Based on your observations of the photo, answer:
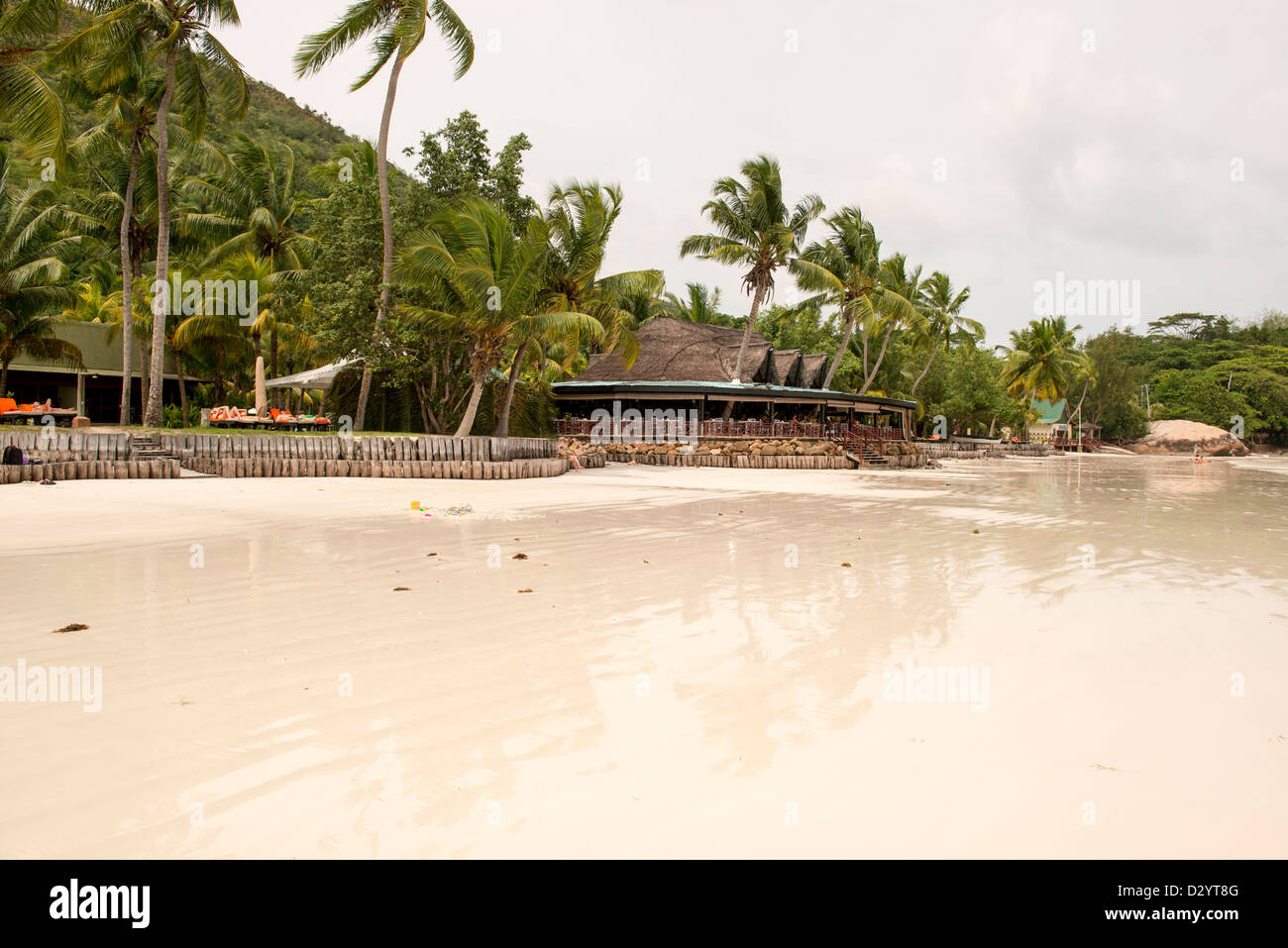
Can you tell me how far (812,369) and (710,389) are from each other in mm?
10469

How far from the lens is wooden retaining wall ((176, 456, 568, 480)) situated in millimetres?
16812

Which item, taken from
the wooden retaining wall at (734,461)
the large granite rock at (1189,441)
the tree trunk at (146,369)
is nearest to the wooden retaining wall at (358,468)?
the wooden retaining wall at (734,461)

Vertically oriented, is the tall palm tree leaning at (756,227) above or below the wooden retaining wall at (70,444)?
above

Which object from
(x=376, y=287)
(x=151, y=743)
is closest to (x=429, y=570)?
(x=151, y=743)

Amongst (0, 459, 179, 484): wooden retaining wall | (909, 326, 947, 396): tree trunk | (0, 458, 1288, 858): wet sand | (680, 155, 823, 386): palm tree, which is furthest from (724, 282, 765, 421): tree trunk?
(0, 458, 1288, 858): wet sand

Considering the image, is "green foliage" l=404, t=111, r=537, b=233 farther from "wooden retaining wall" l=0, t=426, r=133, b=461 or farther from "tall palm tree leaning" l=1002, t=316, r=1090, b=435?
"tall palm tree leaning" l=1002, t=316, r=1090, b=435

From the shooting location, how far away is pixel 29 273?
74.8ft

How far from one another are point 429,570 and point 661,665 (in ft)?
10.6

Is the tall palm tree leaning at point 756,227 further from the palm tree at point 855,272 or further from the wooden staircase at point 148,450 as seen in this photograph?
the wooden staircase at point 148,450

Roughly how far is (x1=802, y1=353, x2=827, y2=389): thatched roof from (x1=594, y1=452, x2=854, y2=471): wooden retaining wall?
9.79m

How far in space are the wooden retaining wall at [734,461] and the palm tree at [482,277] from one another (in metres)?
7.91

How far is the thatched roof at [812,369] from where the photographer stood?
37.5 m
